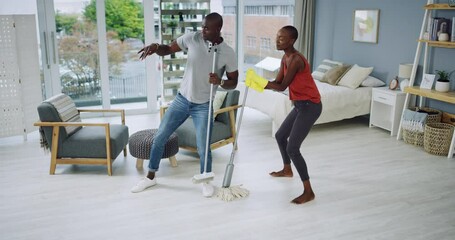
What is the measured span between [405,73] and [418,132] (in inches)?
34.3

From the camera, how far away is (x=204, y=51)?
11.5ft

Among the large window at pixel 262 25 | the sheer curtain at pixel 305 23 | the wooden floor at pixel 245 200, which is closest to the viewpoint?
the wooden floor at pixel 245 200

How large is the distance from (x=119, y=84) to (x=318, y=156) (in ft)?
11.1

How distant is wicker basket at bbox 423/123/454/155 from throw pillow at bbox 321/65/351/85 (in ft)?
5.48

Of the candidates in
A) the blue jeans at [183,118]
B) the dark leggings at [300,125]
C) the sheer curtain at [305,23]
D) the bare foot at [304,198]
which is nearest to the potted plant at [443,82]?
the dark leggings at [300,125]

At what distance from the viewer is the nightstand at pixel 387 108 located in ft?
18.5

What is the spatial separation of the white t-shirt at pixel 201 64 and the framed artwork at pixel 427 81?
2.97m

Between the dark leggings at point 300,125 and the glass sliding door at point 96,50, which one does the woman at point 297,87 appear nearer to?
the dark leggings at point 300,125

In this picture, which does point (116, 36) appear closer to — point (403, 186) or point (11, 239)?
point (11, 239)

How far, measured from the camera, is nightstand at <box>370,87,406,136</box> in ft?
18.5

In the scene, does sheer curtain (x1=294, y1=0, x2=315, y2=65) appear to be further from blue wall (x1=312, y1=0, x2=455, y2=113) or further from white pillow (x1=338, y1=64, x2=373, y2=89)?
white pillow (x1=338, y1=64, x2=373, y2=89)

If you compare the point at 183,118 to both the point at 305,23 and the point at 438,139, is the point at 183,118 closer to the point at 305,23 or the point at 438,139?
the point at 438,139

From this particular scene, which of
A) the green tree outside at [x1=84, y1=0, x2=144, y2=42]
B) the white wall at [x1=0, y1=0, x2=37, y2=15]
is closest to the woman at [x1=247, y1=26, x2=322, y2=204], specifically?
the green tree outside at [x1=84, y1=0, x2=144, y2=42]

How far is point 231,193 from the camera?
12.2 feet
